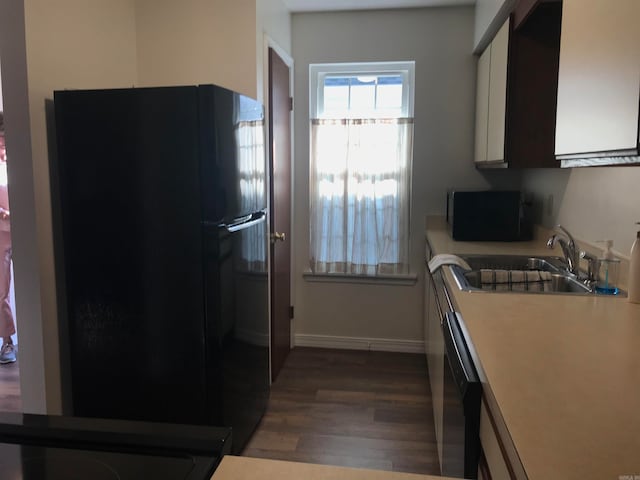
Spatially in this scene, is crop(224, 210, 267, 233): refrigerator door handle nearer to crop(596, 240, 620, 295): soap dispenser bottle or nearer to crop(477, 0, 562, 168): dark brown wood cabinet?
crop(477, 0, 562, 168): dark brown wood cabinet

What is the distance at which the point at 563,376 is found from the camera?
1.07m

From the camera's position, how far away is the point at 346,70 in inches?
141

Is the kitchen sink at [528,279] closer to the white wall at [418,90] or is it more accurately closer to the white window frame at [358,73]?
the white wall at [418,90]

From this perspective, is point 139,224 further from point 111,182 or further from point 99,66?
point 99,66

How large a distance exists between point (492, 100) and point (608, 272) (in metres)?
1.31

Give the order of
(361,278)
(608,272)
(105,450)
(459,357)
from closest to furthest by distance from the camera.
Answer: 1. (105,450)
2. (459,357)
3. (608,272)
4. (361,278)

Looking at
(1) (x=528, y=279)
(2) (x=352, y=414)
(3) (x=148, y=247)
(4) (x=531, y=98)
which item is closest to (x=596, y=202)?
(1) (x=528, y=279)

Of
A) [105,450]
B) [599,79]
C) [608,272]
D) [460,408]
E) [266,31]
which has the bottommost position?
[460,408]

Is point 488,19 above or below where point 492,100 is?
above

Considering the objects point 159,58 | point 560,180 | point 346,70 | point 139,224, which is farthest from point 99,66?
point 560,180

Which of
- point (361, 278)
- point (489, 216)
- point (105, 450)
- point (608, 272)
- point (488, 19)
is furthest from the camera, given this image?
point (361, 278)

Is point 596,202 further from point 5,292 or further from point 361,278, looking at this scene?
point 5,292

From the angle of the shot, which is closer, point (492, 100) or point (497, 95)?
point (497, 95)

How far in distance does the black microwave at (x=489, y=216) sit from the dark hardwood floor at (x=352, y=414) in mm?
1014
